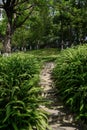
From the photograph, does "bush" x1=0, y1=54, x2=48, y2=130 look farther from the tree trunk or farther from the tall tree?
the tall tree

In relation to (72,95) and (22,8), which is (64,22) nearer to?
(22,8)

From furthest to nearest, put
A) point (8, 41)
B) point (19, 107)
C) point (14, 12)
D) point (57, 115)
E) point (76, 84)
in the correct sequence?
point (14, 12) → point (8, 41) → point (76, 84) → point (57, 115) → point (19, 107)

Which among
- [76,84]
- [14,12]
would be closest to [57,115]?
[76,84]

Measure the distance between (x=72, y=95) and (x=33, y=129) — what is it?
2.25 meters

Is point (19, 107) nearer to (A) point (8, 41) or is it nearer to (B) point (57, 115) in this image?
(B) point (57, 115)

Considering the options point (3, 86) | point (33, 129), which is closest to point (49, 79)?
point (3, 86)

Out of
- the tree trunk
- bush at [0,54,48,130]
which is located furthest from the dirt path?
the tree trunk

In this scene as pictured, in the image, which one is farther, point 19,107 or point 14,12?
point 14,12

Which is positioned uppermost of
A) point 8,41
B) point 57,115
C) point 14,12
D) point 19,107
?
point 14,12

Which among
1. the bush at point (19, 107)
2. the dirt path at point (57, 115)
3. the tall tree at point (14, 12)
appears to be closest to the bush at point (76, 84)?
the dirt path at point (57, 115)

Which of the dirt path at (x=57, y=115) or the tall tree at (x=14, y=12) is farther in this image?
the tall tree at (x=14, y=12)

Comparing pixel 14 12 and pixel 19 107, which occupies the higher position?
pixel 14 12

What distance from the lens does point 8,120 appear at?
740cm

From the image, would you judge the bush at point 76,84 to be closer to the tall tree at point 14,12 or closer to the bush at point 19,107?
the bush at point 19,107
